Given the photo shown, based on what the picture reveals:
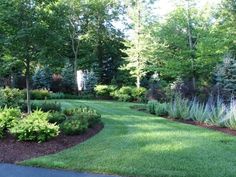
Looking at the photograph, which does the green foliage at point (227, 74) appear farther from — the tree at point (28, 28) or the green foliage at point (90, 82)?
the green foliage at point (90, 82)

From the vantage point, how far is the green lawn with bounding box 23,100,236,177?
6.72m

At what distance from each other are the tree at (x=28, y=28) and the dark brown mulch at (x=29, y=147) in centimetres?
377

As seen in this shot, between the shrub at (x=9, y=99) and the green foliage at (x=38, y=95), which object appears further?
the green foliage at (x=38, y=95)

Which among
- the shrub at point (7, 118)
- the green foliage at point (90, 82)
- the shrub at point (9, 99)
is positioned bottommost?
the shrub at point (7, 118)

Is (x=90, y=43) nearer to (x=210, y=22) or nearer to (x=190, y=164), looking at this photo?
(x=210, y=22)

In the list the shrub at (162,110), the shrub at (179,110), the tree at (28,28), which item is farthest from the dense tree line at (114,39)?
the shrub at (179,110)

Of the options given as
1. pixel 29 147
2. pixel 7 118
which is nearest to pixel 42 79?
pixel 7 118

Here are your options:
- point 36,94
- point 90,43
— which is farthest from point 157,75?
point 36,94

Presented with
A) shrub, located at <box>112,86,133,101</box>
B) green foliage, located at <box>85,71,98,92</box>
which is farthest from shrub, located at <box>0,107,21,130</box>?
green foliage, located at <box>85,71,98,92</box>

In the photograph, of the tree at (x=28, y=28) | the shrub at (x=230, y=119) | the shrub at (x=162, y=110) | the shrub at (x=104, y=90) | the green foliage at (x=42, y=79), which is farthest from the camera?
the green foliage at (x=42, y=79)

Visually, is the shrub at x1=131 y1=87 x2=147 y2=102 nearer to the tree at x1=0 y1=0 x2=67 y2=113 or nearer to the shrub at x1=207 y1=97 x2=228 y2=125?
the shrub at x1=207 y1=97 x2=228 y2=125

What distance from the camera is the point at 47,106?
14195 millimetres

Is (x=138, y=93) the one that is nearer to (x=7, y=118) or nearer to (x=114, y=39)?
(x=114, y=39)

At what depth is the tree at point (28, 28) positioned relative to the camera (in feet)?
38.6
